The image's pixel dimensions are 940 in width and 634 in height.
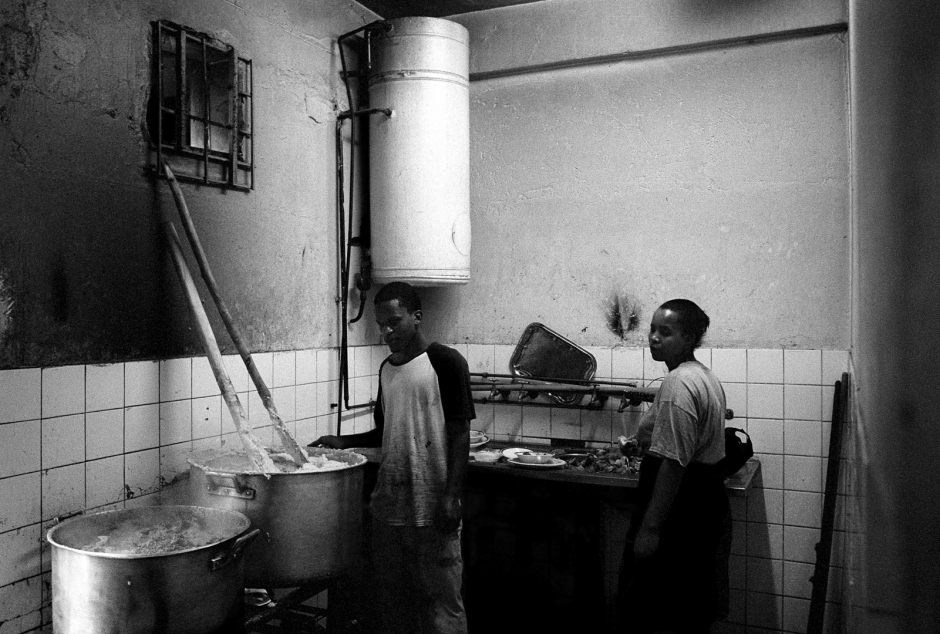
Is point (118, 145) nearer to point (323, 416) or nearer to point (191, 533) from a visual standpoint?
point (191, 533)

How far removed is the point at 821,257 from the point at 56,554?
146 inches

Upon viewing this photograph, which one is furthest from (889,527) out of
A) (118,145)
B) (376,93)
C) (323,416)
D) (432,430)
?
(376,93)

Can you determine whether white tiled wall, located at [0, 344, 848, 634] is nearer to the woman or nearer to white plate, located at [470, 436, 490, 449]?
white plate, located at [470, 436, 490, 449]

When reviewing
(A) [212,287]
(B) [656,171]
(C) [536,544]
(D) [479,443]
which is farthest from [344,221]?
(C) [536,544]

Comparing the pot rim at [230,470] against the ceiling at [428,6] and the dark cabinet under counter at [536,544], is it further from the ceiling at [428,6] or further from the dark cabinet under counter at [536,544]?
the ceiling at [428,6]

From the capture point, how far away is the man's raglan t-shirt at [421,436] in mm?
2965

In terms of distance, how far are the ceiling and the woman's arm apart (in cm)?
315

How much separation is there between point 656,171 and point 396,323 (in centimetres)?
206

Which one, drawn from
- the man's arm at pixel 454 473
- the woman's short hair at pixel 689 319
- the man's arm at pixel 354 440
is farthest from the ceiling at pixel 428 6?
the man's arm at pixel 454 473

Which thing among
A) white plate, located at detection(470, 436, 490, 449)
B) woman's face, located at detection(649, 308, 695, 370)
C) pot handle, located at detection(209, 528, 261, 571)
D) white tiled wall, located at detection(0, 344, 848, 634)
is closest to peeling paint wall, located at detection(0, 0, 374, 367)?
white tiled wall, located at detection(0, 344, 848, 634)

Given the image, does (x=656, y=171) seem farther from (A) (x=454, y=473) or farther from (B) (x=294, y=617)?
(B) (x=294, y=617)

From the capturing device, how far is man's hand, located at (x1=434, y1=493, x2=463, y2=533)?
289 centimetres

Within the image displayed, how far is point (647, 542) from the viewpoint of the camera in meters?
2.73

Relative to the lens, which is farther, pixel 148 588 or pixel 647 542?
pixel 647 542
